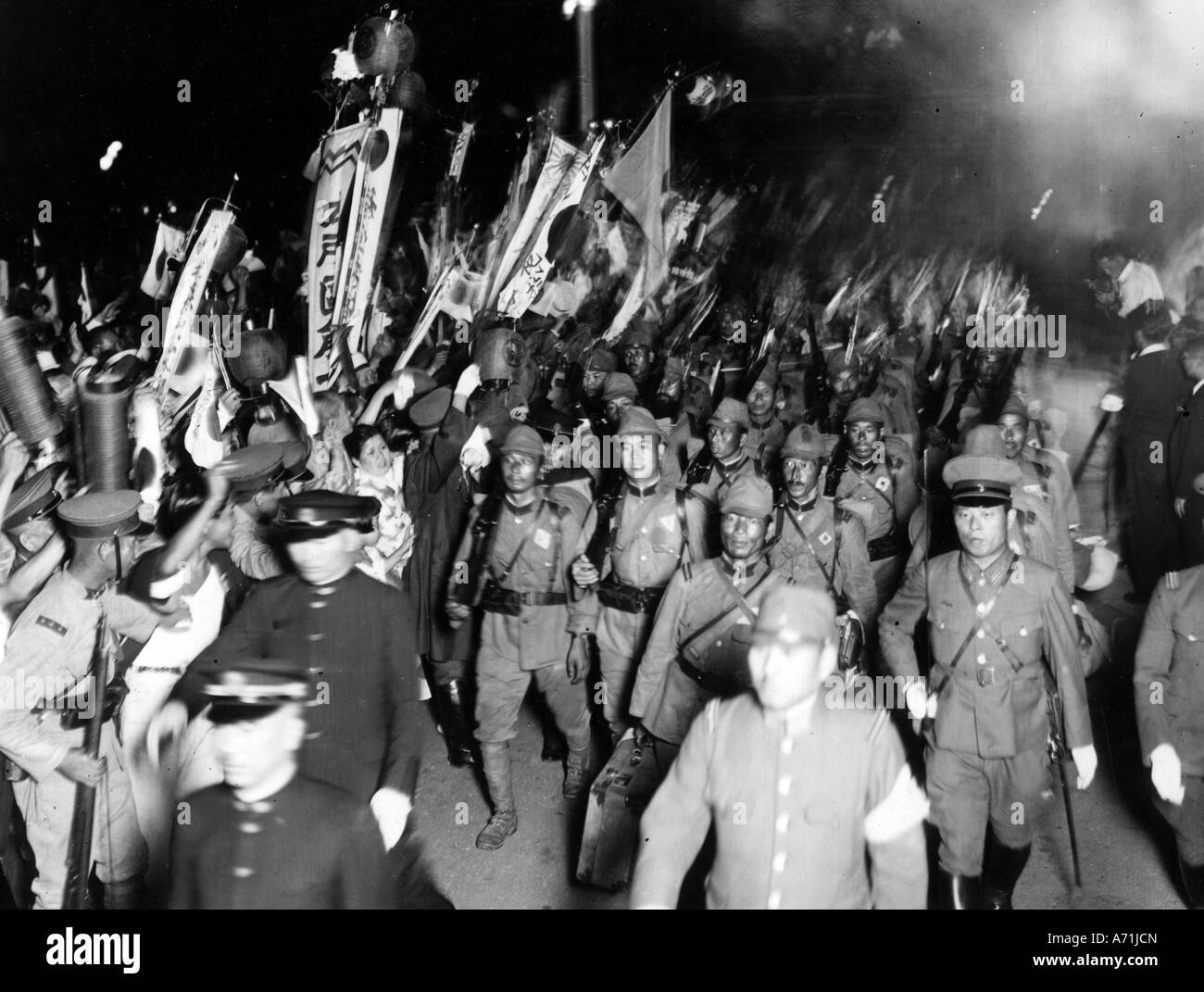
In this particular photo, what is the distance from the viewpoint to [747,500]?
4.33 meters

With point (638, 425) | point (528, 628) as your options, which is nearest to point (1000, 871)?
point (528, 628)

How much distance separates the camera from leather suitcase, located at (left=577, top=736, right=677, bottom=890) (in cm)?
431

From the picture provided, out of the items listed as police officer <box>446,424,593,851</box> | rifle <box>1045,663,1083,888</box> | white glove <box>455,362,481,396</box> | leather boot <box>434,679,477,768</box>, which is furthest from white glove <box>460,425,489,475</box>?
rifle <box>1045,663,1083,888</box>

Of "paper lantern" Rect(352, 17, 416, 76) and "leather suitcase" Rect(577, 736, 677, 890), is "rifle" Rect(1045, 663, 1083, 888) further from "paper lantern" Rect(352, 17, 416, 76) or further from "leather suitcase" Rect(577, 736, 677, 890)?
"paper lantern" Rect(352, 17, 416, 76)

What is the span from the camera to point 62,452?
202 inches

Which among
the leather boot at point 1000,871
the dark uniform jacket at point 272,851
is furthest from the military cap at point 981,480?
the dark uniform jacket at point 272,851

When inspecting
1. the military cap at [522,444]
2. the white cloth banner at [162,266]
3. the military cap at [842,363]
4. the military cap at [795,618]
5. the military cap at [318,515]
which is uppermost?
the white cloth banner at [162,266]

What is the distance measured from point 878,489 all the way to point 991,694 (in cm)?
250

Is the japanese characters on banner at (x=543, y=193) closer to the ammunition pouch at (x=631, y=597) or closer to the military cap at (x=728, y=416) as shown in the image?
the military cap at (x=728, y=416)

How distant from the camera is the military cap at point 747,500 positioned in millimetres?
4301

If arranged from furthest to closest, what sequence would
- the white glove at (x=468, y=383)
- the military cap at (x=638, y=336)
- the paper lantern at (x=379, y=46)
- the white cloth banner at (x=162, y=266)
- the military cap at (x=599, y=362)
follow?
the military cap at (x=638, y=336)
the military cap at (x=599, y=362)
the white glove at (x=468, y=383)
the paper lantern at (x=379, y=46)
the white cloth banner at (x=162, y=266)

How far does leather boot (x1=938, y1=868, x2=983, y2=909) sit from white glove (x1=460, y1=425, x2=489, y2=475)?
3.84 metres
